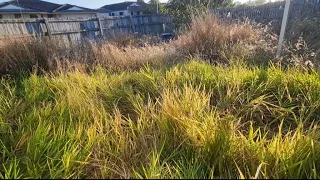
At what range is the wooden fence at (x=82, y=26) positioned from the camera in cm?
775

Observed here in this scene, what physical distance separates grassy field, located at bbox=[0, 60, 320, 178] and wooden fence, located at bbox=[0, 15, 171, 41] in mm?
4158

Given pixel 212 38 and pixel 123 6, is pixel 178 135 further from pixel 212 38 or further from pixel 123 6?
pixel 123 6

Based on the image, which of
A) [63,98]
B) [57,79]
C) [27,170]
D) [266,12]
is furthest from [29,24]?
[266,12]

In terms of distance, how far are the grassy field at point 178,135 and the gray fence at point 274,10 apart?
7.48 metres

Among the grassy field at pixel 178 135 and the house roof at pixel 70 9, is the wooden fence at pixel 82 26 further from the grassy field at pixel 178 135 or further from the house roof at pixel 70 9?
the house roof at pixel 70 9

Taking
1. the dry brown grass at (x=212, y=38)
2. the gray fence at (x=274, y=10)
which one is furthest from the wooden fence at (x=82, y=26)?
the gray fence at (x=274, y=10)

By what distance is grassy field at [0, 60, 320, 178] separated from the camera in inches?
62.2

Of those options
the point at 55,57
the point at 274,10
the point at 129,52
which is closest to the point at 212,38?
the point at 129,52

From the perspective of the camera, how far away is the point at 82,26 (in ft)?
35.7

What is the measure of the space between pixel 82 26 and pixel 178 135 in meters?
10.1

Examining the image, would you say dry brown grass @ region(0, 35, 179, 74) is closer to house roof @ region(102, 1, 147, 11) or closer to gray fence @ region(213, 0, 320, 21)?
gray fence @ region(213, 0, 320, 21)

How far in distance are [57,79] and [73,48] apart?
2558mm

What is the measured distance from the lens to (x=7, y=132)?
2.17m

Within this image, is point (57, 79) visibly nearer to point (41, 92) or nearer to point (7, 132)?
point (41, 92)
